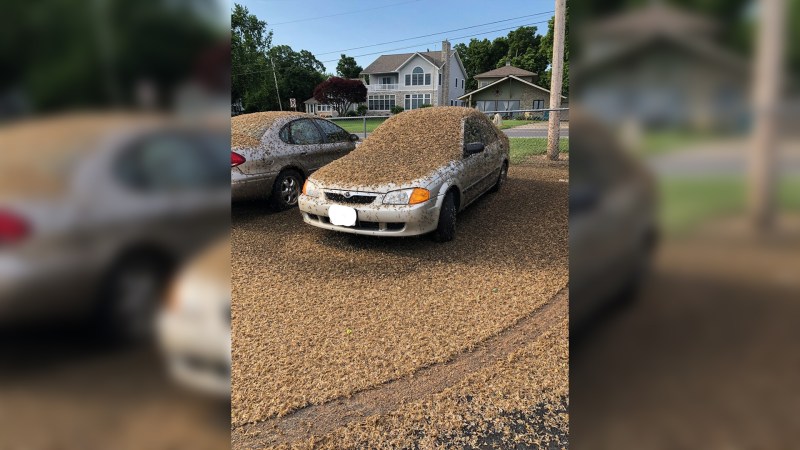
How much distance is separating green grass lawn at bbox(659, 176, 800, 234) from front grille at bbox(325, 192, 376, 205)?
4344 millimetres

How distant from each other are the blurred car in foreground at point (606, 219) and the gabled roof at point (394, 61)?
48.5 metres

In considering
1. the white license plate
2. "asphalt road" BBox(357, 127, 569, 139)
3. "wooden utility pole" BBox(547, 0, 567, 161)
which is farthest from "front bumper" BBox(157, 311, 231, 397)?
"asphalt road" BBox(357, 127, 569, 139)

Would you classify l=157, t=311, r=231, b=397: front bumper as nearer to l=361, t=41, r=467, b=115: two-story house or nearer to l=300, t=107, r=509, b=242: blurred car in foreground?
l=300, t=107, r=509, b=242: blurred car in foreground

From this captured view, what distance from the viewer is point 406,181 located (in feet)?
16.4

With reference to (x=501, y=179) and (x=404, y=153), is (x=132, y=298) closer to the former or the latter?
(x=404, y=153)

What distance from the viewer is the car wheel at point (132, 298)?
59 centimetres

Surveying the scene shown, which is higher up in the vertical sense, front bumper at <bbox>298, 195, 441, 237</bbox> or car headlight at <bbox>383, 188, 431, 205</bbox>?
car headlight at <bbox>383, 188, 431, 205</bbox>

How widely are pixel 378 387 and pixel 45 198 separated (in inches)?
97.8

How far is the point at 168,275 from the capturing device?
674 millimetres

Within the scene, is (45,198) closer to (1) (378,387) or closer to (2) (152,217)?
(2) (152,217)

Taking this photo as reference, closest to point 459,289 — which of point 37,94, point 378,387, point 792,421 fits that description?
point 378,387

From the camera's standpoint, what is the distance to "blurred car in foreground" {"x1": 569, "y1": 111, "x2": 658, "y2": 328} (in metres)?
0.63

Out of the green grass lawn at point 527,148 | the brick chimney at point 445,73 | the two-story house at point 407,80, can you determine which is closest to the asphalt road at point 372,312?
the green grass lawn at point 527,148

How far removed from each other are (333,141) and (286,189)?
1.43 m
